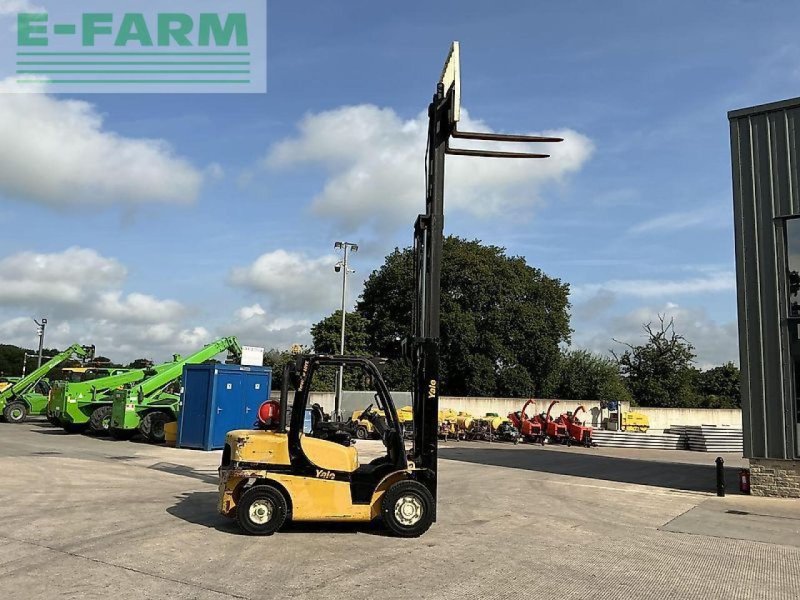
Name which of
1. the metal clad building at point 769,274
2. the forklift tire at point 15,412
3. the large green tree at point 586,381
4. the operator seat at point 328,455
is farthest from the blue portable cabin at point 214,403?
the large green tree at point 586,381

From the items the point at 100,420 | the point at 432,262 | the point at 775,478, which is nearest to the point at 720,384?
the point at 775,478

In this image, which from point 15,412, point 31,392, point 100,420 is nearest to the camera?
point 100,420

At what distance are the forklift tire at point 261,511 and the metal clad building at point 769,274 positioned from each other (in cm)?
1135

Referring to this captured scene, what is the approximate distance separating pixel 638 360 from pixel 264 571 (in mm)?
56579

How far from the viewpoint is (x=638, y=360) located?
5934 cm

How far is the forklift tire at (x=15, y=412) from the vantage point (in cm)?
3222

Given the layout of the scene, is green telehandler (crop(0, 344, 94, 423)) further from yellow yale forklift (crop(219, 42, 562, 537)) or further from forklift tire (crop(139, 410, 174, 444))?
yellow yale forklift (crop(219, 42, 562, 537))

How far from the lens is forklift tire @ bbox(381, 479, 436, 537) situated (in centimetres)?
932

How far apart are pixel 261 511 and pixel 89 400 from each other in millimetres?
20629

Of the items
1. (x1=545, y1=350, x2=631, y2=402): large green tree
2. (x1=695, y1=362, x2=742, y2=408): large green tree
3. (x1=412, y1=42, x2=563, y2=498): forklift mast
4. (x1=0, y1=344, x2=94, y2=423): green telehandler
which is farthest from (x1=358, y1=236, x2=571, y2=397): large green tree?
(x1=412, y1=42, x2=563, y2=498): forklift mast

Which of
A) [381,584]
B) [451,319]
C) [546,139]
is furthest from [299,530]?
[451,319]

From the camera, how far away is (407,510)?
30.7 feet

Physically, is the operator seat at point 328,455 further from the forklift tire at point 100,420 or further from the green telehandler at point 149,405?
the forklift tire at point 100,420

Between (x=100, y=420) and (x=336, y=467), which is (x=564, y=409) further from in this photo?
(x=336, y=467)
